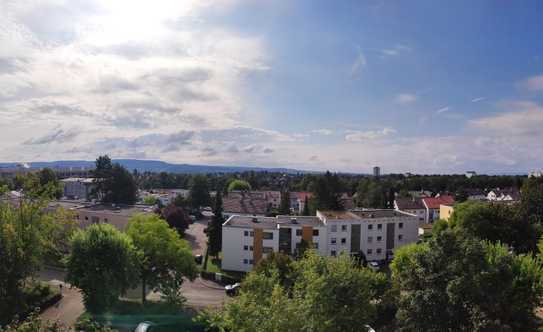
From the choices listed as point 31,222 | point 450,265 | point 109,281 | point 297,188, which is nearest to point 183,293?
point 109,281

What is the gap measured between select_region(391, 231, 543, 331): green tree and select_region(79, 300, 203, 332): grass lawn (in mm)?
13627

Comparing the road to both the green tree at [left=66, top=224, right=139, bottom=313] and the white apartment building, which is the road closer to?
the green tree at [left=66, top=224, right=139, bottom=313]

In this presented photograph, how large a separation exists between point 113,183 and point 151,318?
Answer: 50809mm

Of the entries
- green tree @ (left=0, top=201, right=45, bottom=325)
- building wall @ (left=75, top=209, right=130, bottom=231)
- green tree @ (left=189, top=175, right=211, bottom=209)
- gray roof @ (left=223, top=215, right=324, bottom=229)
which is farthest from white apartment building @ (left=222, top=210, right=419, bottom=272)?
green tree @ (left=189, top=175, right=211, bottom=209)

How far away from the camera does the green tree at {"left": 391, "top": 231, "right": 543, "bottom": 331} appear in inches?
658

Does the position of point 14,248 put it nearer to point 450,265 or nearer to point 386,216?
point 450,265

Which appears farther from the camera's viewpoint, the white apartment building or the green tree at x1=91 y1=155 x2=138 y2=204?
the green tree at x1=91 y1=155 x2=138 y2=204

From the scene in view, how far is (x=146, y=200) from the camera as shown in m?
90.0

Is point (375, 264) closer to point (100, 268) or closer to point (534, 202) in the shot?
point (534, 202)

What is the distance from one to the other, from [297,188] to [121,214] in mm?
84755

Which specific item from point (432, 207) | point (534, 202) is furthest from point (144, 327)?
point (432, 207)

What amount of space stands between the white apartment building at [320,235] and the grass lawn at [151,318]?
1462 cm

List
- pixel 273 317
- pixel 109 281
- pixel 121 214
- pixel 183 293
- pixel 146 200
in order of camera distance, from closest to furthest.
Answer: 1. pixel 273 317
2. pixel 109 281
3. pixel 183 293
4. pixel 121 214
5. pixel 146 200

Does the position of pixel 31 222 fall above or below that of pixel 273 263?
above
